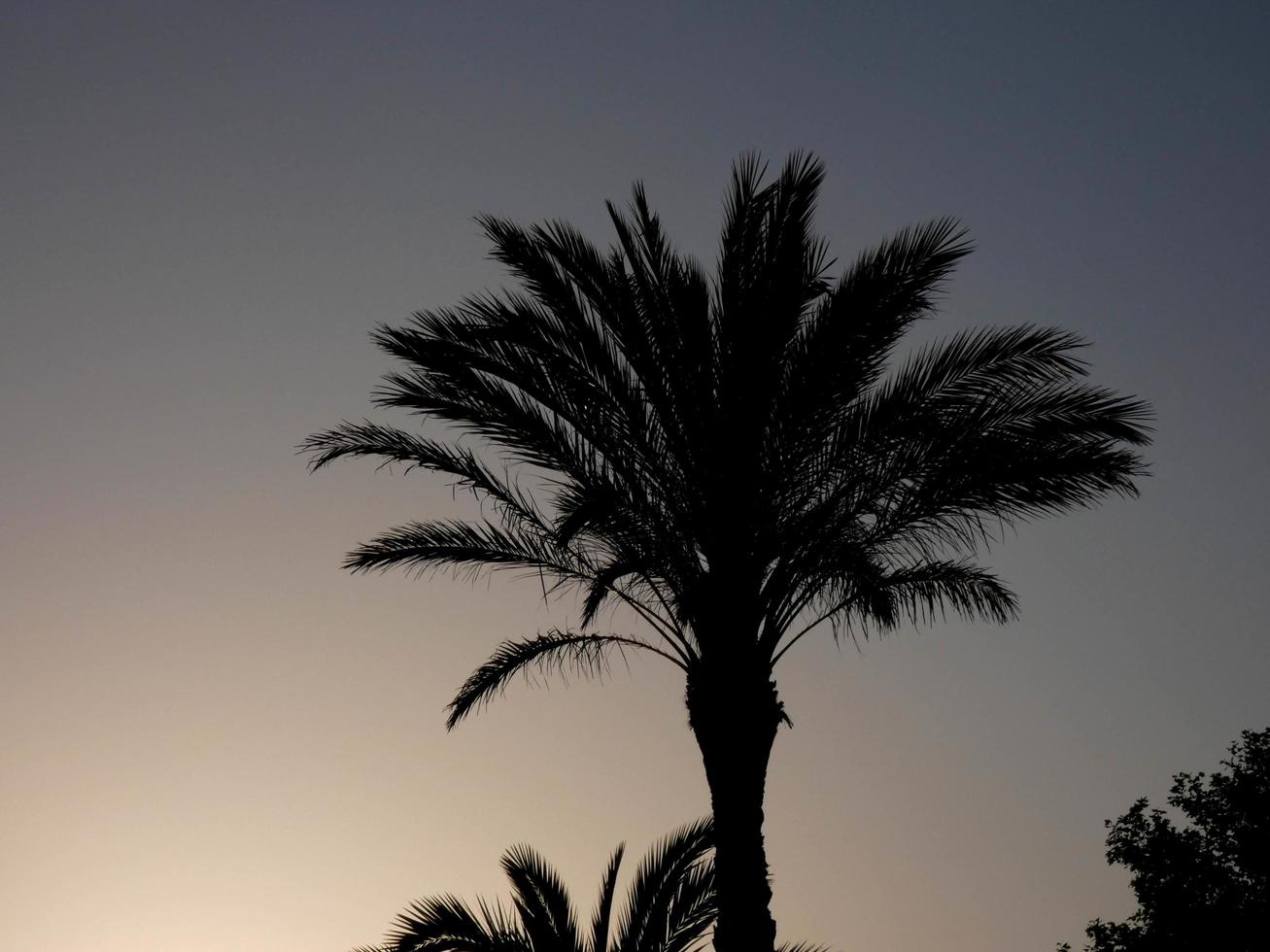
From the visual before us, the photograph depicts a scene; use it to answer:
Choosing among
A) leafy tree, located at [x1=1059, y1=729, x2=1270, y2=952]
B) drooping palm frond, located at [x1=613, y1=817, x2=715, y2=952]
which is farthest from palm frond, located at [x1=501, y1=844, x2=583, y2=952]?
leafy tree, located at [x1=1059, y1=729, x2=1270, y2=952]

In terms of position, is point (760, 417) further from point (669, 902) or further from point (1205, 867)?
point (1205, 867)

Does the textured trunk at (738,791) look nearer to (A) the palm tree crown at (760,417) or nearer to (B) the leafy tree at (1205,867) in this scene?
(A) the palm tree crown at (760,417)

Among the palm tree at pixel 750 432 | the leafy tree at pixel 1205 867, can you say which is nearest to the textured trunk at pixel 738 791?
the palm tree at pixel 750 432

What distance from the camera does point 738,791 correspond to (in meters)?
11.8

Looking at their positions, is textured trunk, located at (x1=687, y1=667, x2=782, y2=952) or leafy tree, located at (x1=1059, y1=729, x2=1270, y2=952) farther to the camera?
leafy tree, located at (x1=1059, y1=729, x2=1270, y2=952)

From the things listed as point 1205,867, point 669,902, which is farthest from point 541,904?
point 1205,867

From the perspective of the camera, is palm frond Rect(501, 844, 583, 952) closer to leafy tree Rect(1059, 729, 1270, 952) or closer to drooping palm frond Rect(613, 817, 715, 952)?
drooping palm frond Rect(613, 817, 715, 952)

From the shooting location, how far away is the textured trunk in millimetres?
11633

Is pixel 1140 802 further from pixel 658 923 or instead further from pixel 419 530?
pixel 419 530

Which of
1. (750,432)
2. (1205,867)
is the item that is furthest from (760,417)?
(1205,867)

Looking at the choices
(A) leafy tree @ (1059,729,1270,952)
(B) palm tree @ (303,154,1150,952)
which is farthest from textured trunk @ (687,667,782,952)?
(A) leafy tree @ (1059,729,1270,952)

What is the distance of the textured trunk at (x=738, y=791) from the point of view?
1163cm

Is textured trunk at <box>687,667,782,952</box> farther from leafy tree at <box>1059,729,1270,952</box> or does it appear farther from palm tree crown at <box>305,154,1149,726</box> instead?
leafy tree at <box>1059,729,1270,952</box>

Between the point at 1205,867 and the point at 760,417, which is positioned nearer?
the point at 760,417
